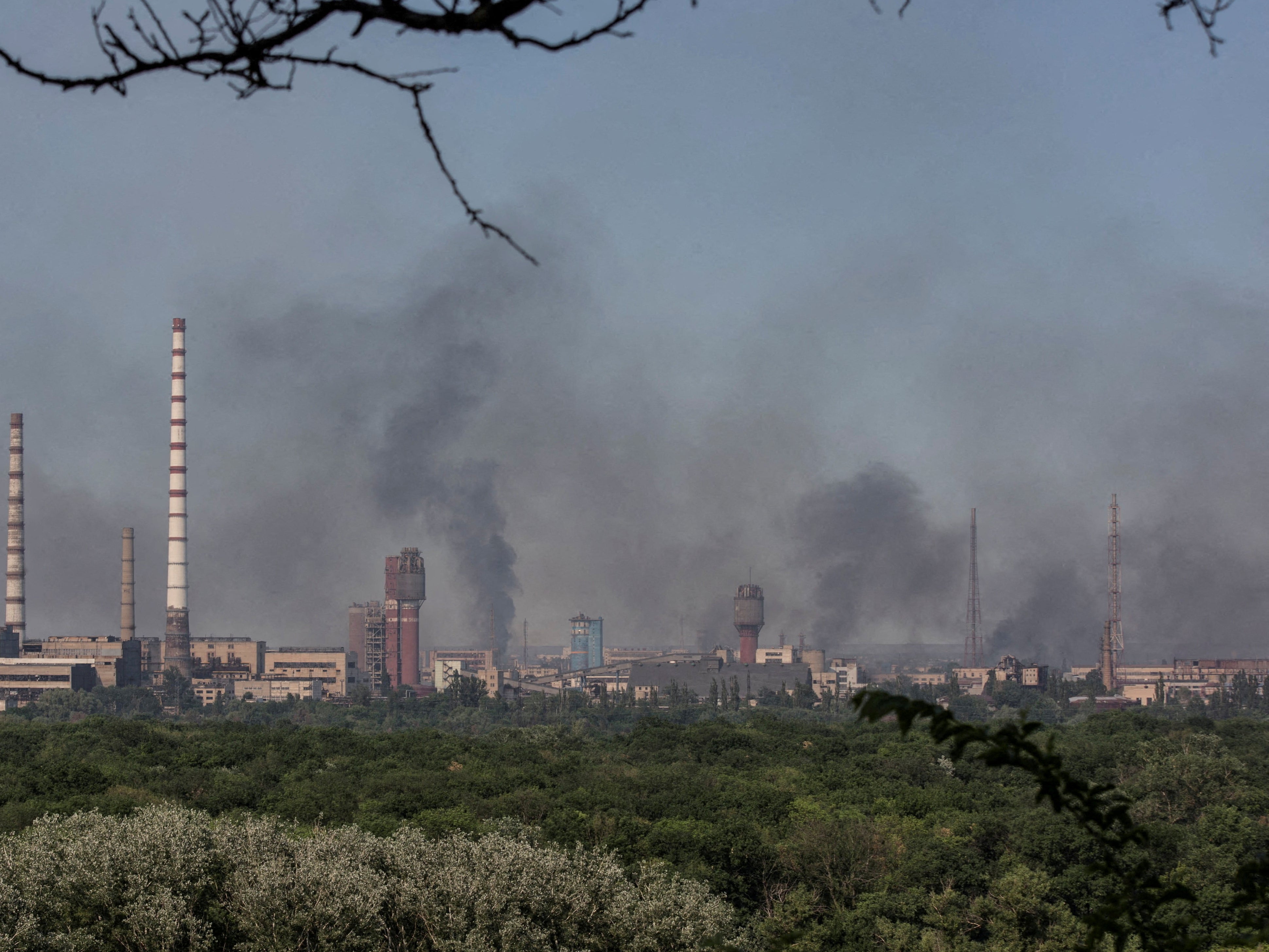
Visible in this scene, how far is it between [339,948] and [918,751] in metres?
48.6

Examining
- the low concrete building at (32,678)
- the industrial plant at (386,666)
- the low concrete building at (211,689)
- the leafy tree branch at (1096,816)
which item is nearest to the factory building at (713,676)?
the industrial plant at (386,666)

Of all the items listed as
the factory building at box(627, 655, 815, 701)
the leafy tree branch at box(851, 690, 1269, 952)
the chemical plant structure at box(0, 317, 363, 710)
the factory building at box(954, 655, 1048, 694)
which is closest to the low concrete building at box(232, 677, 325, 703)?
the chemical plant structure at box(0, 317, 363, 710)

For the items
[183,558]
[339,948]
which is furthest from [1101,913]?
[183,558]

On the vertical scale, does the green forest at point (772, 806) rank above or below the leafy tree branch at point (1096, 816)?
below

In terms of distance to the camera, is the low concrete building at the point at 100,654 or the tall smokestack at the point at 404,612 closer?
the low concrete building at the point at 100,654

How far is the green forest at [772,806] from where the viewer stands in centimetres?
3503

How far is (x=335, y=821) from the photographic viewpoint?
41250 mm

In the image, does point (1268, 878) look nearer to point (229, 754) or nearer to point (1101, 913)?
point (1101, 913)

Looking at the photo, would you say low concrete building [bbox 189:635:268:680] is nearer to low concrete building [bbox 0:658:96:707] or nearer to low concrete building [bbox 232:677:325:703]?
low concrete building [bbox 232:677:325:703]

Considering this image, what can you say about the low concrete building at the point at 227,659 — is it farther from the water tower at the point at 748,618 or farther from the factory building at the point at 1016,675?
the factory building at the point at 1016,675

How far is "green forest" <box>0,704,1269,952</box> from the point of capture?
115ft

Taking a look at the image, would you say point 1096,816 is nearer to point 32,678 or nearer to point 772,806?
point 772,806

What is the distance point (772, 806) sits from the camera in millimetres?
48219

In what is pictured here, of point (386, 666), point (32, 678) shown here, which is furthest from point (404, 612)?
point (32, 678)
